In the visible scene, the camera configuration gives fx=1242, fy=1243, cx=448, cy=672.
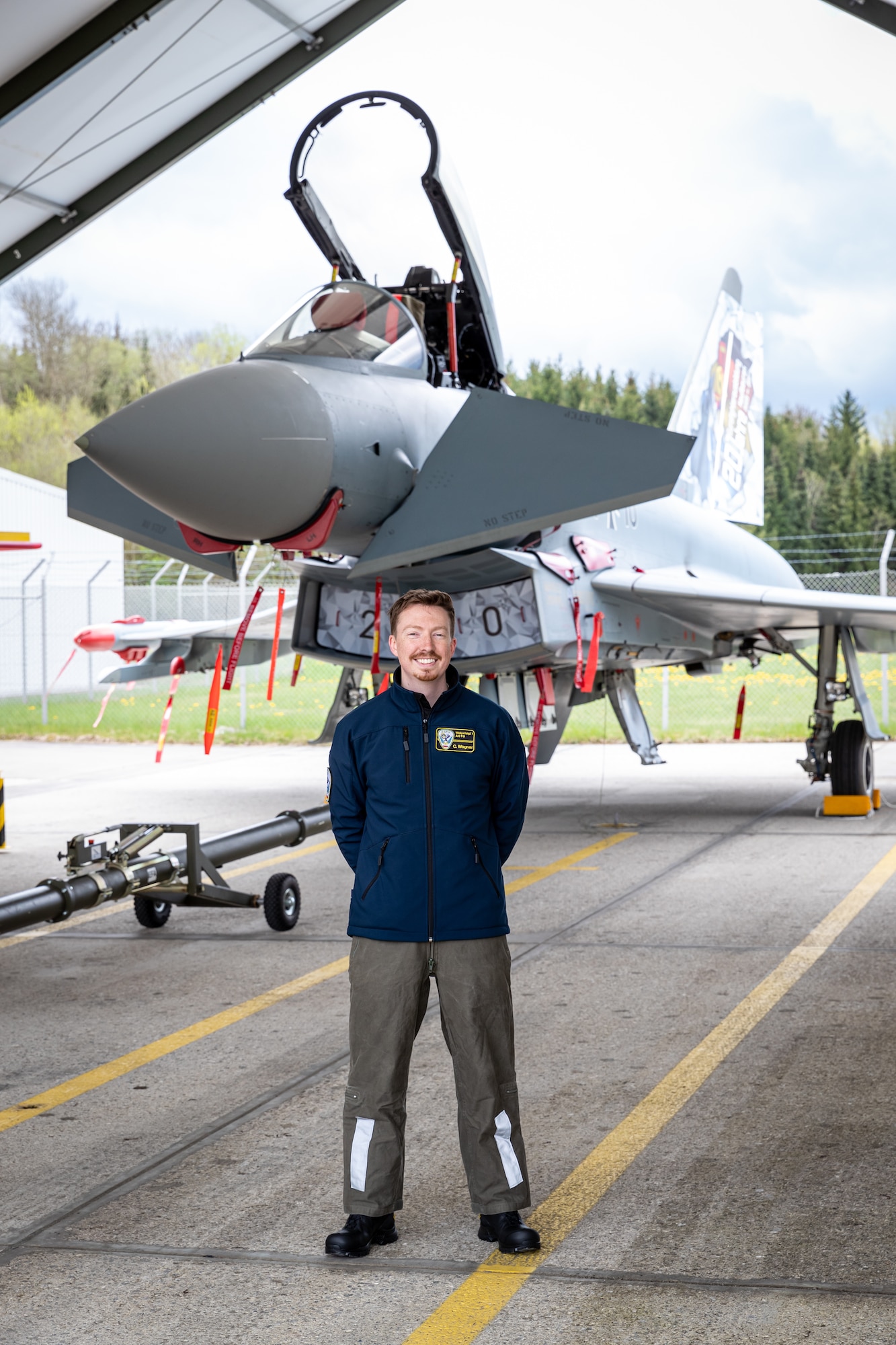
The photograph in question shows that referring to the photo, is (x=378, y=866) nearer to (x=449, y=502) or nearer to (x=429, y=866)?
(x=429, y=866)

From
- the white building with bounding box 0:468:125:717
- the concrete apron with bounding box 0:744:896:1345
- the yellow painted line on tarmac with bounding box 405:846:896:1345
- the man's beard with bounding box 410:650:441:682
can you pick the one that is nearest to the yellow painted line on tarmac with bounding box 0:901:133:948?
the concrete apron with bounding box 0:744:896:1345

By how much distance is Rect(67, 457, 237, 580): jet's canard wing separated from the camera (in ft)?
24.3

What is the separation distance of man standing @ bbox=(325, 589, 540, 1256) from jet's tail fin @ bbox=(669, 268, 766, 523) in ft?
30.9

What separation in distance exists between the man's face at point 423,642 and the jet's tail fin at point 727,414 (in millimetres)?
9355

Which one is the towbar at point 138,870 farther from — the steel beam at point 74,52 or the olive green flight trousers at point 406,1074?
the steel beam at point 74,52

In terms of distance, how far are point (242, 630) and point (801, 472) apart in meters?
66.2

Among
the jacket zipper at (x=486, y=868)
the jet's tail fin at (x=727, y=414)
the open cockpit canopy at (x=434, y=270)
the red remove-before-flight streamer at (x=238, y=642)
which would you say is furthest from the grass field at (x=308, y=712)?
the jacket zipper at (x=486, y=868)

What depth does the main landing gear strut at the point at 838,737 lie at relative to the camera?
1091 cm

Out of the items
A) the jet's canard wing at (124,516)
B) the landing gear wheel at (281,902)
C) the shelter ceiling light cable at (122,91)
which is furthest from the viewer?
the shelter ceiling light cable at (122,91)

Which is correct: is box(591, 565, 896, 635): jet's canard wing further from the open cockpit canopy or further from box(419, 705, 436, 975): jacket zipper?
box(419, 705, 436, 975): jacket zipper

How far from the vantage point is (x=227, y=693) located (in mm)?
29344

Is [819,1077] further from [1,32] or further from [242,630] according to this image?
[1,32]

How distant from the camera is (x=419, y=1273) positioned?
298cm

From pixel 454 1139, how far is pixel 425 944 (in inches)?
42.8
